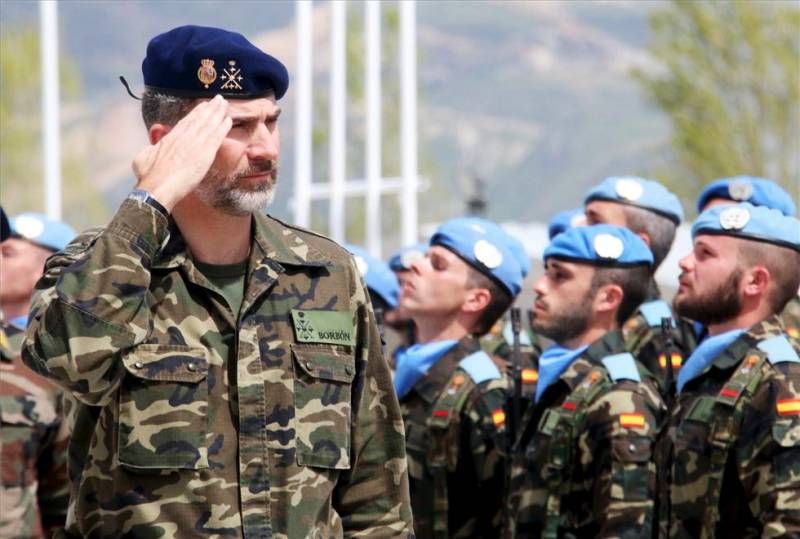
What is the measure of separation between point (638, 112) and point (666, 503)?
127 metres

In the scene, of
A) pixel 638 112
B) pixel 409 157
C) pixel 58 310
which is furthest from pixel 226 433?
pixel 638 112

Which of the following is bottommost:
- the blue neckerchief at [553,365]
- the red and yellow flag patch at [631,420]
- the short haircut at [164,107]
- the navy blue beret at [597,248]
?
the red and yellow flag patch at [631,420]

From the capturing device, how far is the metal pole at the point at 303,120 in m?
11.1

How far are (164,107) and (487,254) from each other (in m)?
3.18

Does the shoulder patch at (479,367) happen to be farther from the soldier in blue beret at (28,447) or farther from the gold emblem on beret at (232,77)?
the gold emblem on beret at (232,77)

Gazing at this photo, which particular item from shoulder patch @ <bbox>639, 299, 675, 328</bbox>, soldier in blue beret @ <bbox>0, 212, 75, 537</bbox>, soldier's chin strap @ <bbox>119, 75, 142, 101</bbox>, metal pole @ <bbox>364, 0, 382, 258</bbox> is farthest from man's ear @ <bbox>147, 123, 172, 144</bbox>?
metal pole @ <bbox>364, 0, 382, 258</bbox>

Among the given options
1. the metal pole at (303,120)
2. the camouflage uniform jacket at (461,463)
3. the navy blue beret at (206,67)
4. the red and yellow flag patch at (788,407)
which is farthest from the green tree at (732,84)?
the navy blue beret at (206,67)

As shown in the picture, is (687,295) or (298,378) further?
(687,295)

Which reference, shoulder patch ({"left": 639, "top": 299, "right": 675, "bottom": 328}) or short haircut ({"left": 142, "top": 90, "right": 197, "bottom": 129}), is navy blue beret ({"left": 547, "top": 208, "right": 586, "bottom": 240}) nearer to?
shoulder patch ({"left": 639, "top": 299, "right": 675, "bottom": 328})

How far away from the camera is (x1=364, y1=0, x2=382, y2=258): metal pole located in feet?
38.6

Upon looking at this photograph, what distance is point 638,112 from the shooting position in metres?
130

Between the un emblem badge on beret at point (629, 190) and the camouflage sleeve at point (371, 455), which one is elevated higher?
the un emblem badge on beret at point (629, 190)

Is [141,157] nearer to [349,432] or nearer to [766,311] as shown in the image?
[349,432]

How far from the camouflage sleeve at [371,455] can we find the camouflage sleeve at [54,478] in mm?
2146
